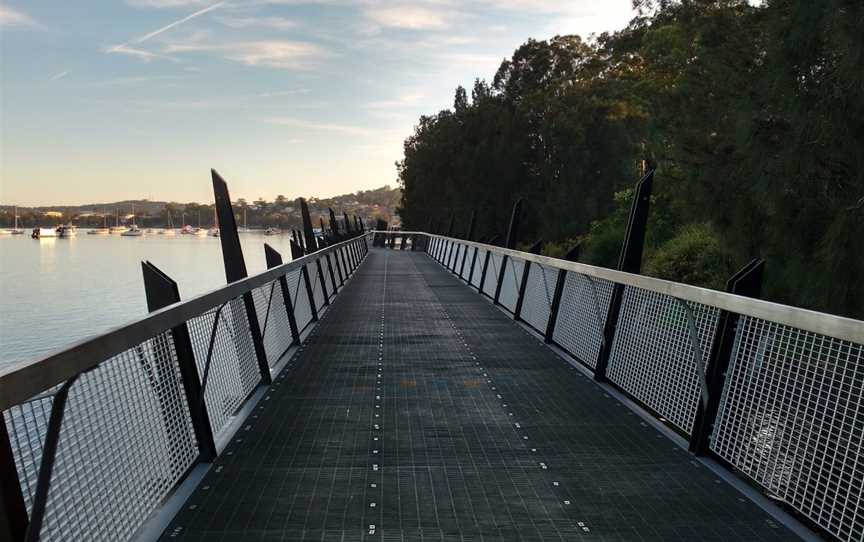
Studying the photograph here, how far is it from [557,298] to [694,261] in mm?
12635

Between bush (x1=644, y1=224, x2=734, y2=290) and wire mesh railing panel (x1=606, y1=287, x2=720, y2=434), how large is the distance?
11020mm

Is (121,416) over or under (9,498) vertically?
under

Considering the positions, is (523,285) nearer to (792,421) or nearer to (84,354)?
(792,421)

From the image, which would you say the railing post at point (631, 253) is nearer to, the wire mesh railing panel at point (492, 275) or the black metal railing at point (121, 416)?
the black metal railing at point (121, 416)

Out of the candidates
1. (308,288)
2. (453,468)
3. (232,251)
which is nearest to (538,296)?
(308,288)

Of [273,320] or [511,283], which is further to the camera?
[511,283]

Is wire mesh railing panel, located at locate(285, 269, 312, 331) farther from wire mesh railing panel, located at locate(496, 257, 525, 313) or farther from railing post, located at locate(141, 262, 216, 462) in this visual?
railing post, located at locate(141, 262, 216, 462)

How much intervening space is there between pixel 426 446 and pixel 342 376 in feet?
8.54

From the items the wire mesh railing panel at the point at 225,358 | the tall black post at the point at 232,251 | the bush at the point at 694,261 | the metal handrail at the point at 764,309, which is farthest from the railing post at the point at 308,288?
the bush at the point at 694,261

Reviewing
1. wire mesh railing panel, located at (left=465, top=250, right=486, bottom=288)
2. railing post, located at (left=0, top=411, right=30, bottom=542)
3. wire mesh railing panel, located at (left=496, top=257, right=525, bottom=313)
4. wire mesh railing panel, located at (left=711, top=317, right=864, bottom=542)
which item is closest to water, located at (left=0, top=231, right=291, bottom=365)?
wire mesh railing panel, located at (left=465, top=250, right=486, bottom=288)

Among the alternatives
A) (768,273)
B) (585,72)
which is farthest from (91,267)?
(768,273)

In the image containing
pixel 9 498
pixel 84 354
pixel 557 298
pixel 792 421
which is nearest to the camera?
pixel 9 498

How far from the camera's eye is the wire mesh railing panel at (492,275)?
16422 millimetres

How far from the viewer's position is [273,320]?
8.33 metres
